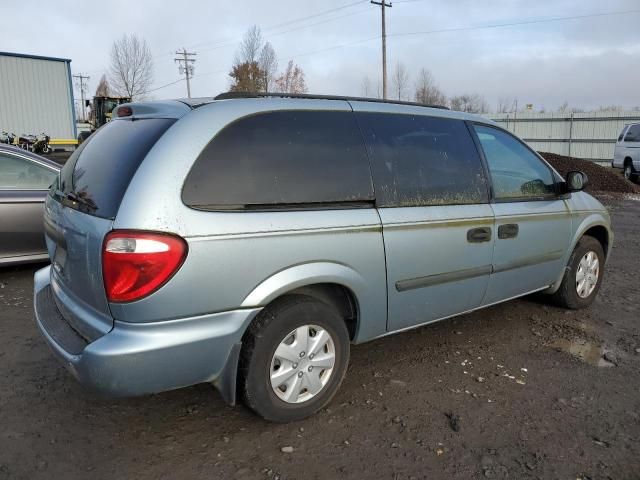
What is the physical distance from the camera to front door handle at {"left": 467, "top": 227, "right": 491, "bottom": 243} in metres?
3.47

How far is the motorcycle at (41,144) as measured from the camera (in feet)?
71.1

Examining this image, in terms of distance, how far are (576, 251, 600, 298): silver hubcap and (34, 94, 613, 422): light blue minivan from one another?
1338 mm

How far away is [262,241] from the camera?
8.26ft

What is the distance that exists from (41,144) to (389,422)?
919 inches

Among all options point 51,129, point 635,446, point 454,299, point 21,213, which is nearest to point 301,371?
point 454,299

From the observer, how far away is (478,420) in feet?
9.57

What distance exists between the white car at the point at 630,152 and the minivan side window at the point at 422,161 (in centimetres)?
1540

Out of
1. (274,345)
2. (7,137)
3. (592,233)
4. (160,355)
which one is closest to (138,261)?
(160,355)

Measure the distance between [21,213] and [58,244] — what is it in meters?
2.97

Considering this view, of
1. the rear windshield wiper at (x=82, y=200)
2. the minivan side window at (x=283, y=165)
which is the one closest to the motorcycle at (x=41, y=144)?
the rear windshield wiper at (x=82, y=200)

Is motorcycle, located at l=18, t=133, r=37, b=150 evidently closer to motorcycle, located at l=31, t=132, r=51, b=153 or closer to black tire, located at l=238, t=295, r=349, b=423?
motorcycle, located at l=31, t=132, r=51, b=153

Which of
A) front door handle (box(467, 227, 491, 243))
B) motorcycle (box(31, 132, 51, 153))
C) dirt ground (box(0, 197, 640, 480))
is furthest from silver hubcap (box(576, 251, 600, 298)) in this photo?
motorcycle (box(31, 132, 51, 153))

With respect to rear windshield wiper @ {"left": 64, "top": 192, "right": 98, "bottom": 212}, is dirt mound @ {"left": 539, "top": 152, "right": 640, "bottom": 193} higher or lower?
lower

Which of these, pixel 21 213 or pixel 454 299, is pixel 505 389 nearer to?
pixel 454 299
